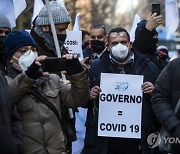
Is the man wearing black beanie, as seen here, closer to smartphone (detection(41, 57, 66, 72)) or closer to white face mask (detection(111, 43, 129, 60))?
white face mask (detection(111, 43, 129, 60))

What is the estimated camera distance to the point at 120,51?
7562 millimetres

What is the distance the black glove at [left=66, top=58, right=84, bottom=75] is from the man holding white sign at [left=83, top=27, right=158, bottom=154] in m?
1.16

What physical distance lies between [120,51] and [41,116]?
142 cm

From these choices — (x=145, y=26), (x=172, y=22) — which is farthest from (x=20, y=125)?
(x=172, y=22)

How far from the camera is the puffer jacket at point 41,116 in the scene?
6406 mm

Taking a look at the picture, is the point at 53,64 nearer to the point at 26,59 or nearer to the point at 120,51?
the point at 26,59

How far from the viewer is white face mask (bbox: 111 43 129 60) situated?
24.8 feet

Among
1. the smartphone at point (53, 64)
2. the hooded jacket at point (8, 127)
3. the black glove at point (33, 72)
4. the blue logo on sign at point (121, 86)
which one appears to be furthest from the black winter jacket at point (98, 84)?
the hooded jacket at point (8, 127)

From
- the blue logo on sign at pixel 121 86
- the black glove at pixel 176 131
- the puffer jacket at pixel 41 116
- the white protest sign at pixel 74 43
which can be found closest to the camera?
the puffer jacket at pixel 41 116

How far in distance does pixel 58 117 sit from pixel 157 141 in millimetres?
1322

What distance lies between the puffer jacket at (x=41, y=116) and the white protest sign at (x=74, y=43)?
12.7 feet

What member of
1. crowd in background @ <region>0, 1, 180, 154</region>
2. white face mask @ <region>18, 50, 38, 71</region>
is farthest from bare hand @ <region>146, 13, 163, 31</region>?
white face mask @ <region>18, 50, 38, 71</region>

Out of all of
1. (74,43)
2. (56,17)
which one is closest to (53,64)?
(56,17)

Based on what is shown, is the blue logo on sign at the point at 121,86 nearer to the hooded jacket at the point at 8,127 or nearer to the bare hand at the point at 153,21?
the bare hand at the point at 153,21
